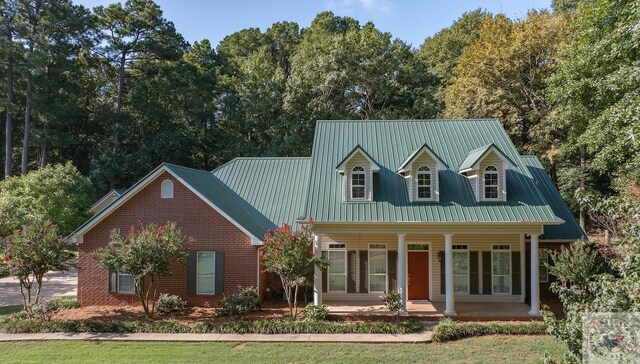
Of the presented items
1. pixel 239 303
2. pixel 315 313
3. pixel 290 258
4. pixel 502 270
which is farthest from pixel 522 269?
pixel 239 303

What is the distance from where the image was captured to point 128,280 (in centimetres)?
1705

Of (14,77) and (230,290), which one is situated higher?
(14,77)

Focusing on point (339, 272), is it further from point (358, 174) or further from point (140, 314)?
point (140, 314)

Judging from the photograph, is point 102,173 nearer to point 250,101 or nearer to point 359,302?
Answer: point 250,101

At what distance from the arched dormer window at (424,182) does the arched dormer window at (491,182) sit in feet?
7.12

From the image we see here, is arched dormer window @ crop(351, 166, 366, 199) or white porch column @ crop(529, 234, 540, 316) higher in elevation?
arched dormer window @ crop(351, 166, 366, 199)

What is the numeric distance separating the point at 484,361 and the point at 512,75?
2677 centimetres

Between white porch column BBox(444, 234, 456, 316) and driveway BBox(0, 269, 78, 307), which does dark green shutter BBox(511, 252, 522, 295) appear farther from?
driveway BBox(0, 269, 78, 307)

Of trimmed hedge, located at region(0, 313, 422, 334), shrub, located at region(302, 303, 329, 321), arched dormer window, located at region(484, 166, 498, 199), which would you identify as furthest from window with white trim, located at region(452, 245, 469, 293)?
shrub, located at region(302, 303, 329, 321)

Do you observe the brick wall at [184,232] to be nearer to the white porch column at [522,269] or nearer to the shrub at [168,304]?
the shrub at [168,304]

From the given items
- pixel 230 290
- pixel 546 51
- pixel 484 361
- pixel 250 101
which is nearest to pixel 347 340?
pixel 484 361

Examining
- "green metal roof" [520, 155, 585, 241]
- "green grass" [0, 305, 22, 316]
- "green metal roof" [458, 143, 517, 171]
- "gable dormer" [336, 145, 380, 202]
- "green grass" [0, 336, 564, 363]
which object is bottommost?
"green grass" [0, 305, 22, 316]

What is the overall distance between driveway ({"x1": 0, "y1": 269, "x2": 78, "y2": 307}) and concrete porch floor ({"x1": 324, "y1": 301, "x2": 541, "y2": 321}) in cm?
1341

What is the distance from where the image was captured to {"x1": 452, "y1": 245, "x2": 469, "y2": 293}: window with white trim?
18.1 m
